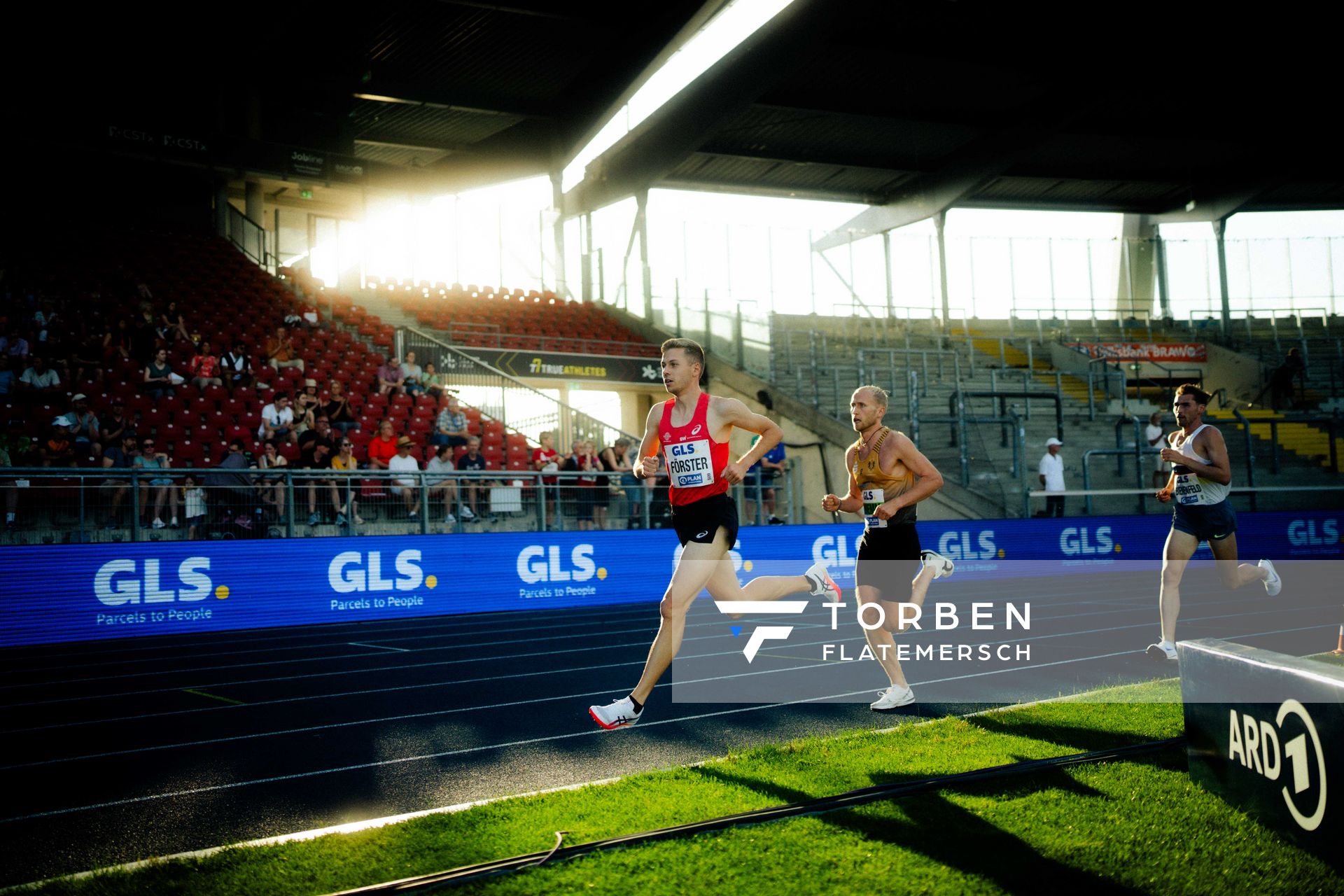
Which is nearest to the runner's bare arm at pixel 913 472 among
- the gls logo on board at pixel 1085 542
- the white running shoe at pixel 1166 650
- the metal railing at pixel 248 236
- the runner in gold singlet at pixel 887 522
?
the runner in gold singlet at pixel 887 522

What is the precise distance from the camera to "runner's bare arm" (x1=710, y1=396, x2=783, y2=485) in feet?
19.5

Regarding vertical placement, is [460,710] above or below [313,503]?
below

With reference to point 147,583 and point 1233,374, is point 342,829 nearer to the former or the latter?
point 147,583

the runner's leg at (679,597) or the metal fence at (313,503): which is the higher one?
the metal fence at (313,503)

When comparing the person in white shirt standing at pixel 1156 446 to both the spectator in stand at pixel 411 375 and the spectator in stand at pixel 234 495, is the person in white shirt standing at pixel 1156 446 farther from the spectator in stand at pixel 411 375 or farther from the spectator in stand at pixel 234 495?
the spectator in stand at pixel 234 495

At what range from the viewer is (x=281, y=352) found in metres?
19.6

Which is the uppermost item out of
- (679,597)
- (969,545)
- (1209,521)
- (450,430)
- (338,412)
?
(338,412)

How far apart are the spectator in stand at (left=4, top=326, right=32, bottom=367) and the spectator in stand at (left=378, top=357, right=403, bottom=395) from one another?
542 centimetres

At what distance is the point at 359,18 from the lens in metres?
24.8

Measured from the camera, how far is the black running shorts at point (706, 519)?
605cm

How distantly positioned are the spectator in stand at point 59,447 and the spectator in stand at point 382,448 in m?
3.83

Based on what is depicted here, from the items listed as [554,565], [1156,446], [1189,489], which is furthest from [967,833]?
[1156,446]

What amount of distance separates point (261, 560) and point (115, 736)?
676 centimetres

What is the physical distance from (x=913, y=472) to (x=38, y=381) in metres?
14.3
